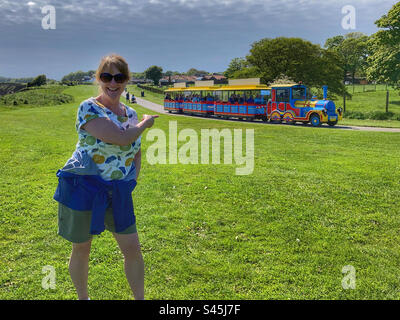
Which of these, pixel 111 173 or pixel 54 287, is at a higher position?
pixel 111 173

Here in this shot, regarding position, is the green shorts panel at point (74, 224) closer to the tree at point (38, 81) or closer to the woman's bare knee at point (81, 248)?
the woman's bare knee at point (81, 248)

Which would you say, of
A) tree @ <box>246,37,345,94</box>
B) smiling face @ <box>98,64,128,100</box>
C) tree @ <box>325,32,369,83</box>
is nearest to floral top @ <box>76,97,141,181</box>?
smiling face @ <box>98,64,128,100</box>

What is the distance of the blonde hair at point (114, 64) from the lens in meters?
2.55

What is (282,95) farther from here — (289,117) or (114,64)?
(114,64)

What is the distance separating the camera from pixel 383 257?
414 cm

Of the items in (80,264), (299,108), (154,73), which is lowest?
(80,264)

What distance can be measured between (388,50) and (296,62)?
1182 cm

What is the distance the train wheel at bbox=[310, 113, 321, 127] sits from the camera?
68.6ft

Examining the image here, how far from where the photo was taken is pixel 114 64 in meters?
2.55

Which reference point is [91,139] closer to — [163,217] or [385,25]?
[163,217]

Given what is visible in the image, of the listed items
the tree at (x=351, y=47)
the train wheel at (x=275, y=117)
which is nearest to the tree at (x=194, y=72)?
the tree at (x=351, y=47)

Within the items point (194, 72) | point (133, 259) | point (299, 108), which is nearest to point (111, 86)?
point (133, 259)
